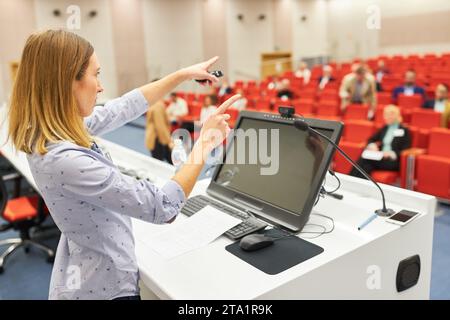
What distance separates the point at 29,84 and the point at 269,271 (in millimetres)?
895

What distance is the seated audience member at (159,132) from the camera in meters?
5.29

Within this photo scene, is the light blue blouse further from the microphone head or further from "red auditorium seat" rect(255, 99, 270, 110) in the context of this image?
"red auditorium seat" rect(255, 99, 270, 110)

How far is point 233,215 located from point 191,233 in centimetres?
21

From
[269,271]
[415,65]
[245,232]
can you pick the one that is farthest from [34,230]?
[415,65]

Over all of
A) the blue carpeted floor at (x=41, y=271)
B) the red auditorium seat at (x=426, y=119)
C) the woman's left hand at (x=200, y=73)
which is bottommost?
the blue carpeted floor at (x=41, y=271)

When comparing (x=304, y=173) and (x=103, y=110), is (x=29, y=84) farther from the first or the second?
(x=304, y=173)

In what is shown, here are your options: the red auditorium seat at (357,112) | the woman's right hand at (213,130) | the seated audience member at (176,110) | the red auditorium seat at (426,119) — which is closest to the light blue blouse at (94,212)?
the woman's right hand at (213,130)

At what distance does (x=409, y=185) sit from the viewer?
4184mm

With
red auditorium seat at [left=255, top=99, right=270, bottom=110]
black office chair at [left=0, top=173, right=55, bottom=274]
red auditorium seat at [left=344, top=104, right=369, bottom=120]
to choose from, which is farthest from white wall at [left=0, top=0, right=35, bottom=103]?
red auditorium seat at [left=344, top=104, right=369, bottom=120]

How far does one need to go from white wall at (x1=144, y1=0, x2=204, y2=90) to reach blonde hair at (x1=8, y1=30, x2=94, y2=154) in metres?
11.9

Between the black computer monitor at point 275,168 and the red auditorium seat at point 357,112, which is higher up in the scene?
the black computer monitor at point 275,168

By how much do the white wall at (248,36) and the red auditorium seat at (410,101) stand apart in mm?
8314

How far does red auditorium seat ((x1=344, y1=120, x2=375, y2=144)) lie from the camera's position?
5.00 m

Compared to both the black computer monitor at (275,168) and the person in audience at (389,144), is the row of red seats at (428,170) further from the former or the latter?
the black computer monitor at (275,168)
